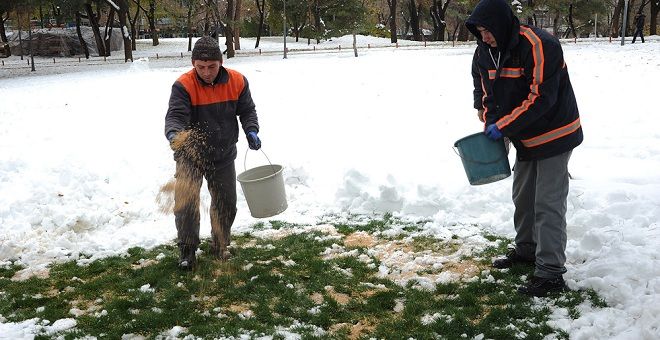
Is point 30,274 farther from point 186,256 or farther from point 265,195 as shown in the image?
point 265,195

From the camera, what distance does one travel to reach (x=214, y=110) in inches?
193

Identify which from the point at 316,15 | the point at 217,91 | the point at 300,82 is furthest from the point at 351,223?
the point at 316,15

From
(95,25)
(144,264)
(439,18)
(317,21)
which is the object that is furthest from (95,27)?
(144,264)

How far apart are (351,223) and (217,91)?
2.03 meters

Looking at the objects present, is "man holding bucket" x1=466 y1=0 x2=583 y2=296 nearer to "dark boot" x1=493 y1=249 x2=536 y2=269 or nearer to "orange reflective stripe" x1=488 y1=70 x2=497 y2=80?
"orange reflective stripe" x1=488 y1=70 x2=497 y2=80

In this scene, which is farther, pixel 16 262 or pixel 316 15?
pixel 316 15

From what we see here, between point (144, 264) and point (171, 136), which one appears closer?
point (171, 136)

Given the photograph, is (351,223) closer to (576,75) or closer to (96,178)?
(96,178)

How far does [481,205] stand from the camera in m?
6.21

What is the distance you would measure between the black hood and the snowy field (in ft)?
5.49

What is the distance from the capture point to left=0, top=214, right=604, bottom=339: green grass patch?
3.97 meters

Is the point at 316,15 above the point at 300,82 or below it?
above

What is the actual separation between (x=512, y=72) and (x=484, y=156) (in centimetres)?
64

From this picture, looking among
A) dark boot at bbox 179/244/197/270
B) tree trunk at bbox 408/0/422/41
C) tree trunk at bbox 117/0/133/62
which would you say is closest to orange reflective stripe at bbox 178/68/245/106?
dark boot at bbox 179/244/197/270
